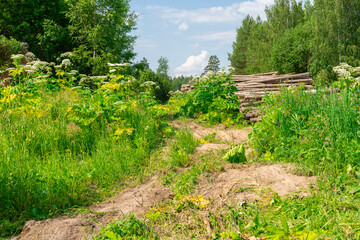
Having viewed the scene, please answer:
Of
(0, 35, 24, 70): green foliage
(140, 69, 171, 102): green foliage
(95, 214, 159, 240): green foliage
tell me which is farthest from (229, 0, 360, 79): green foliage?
(95, 214, 159, 240): green foliage

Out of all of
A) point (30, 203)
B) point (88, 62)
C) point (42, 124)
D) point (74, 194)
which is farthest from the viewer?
point (88, 62)

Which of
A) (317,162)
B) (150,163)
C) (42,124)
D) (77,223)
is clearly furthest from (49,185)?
(317,162)

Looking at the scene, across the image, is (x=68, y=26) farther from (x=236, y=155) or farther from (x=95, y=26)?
(x=236, y=155)

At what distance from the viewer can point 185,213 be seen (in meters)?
2.69

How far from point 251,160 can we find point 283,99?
110 centimetres

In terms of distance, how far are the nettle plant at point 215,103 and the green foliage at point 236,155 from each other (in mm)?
3001

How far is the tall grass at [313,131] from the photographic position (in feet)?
10.3

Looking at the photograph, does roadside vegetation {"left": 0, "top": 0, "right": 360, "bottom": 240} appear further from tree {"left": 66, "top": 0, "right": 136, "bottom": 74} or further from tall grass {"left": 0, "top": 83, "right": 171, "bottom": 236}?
tree {"left": 66, "top": 0, "right": 136, "bottom": 74}

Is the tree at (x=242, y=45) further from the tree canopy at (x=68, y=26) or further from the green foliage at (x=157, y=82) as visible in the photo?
the tree canopy at (x=68, y=26)

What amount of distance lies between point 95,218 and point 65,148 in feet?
7.62

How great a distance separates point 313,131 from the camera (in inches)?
137

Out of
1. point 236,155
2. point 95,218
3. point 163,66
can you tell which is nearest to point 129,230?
point 95,218

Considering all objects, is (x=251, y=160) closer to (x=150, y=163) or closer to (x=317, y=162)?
(x=317, y=162)

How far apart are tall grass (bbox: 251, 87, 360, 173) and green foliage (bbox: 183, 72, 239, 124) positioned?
2.62 m
